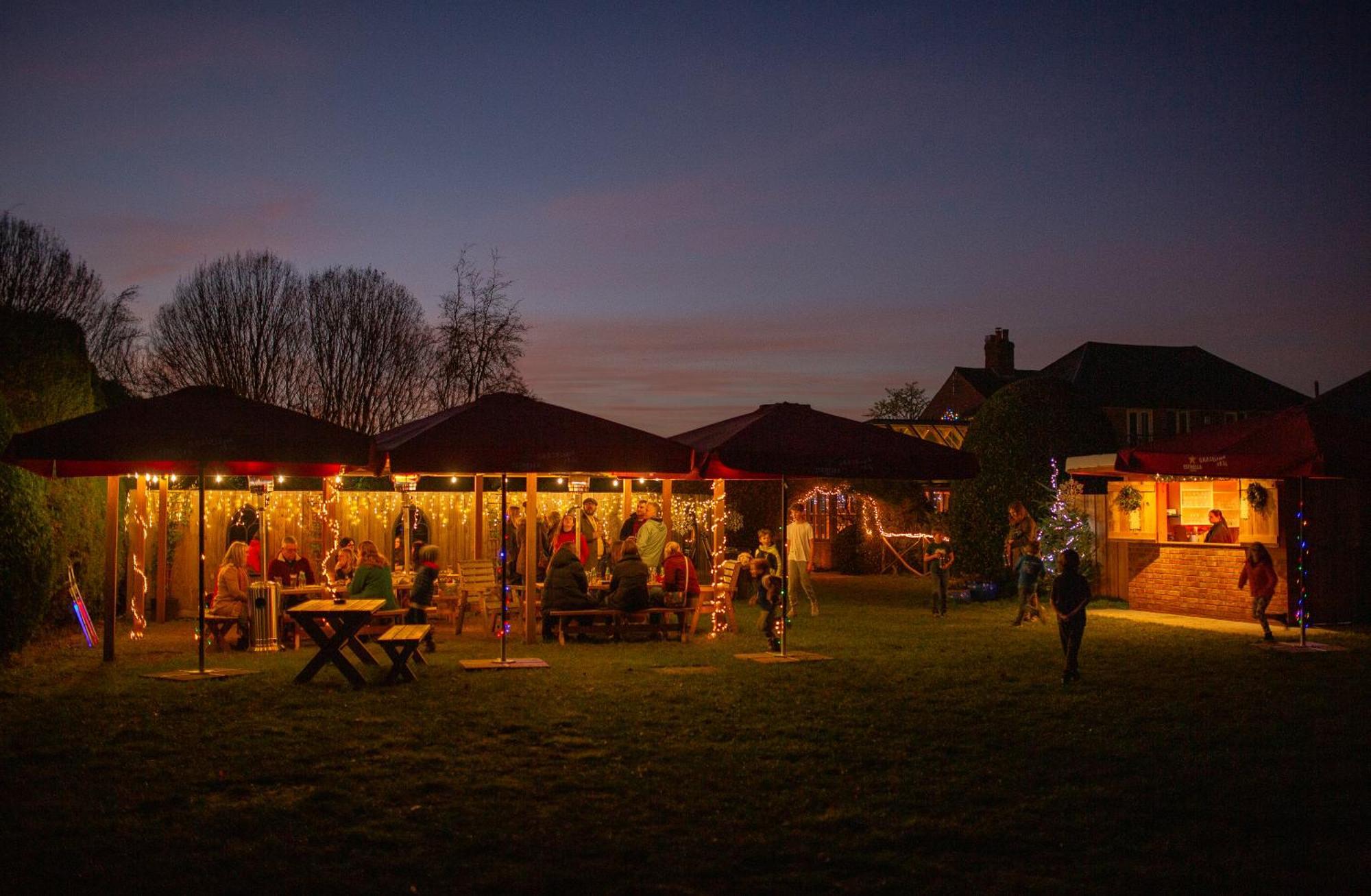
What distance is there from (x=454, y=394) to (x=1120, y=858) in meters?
28.9

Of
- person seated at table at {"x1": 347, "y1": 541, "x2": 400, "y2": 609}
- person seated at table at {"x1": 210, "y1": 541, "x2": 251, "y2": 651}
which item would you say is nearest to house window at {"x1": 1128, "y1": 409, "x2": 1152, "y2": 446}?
person seated at table at {"x1": 347, "y1": 541, "x2": 400, "y2": 609}

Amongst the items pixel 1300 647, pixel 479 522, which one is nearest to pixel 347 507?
pixel 479 522

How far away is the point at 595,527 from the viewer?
1686 centimetres

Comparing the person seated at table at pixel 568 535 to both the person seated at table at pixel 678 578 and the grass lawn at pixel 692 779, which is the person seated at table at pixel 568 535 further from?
the grass lawn at pixel 692 779

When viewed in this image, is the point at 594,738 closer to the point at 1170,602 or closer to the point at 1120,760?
the point at 1120,760

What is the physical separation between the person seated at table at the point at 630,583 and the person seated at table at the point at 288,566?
392cm

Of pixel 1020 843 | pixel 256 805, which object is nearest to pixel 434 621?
pixel 256 805

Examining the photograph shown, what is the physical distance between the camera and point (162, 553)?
1541cm

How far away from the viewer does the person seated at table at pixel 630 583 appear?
1274 centimetres

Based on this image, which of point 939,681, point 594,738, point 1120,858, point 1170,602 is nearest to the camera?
point 1120,858

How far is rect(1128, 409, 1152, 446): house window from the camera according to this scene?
135ft

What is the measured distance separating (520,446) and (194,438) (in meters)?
2.89

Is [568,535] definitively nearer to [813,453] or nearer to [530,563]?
[530,563]

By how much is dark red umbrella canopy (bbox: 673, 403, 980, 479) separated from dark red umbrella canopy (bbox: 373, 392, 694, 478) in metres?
0.64
